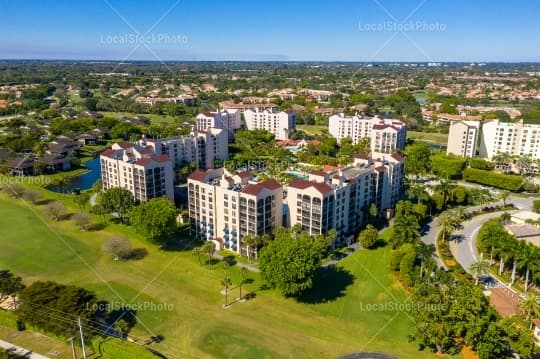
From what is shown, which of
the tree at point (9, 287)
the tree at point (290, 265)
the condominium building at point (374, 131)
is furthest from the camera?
the condominium building at point (374, 131)

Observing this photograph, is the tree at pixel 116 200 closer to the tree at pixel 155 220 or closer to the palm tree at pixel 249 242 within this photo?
the tree at pixel 155 220

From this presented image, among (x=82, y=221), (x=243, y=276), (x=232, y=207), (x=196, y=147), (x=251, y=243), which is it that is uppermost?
(x=196, y=147)

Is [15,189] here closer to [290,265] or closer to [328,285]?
[290,265]

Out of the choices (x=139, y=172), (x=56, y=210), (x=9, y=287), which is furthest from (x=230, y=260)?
(x=56, y=210)

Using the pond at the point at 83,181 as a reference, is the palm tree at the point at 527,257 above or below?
above

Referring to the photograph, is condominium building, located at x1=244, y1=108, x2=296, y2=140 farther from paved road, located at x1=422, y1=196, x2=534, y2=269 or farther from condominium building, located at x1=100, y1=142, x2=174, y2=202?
paved road, located at x1=422, y1=196, x2=534, y2=269

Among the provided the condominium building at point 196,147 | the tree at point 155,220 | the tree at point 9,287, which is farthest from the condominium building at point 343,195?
the condominium building at point 196,147
